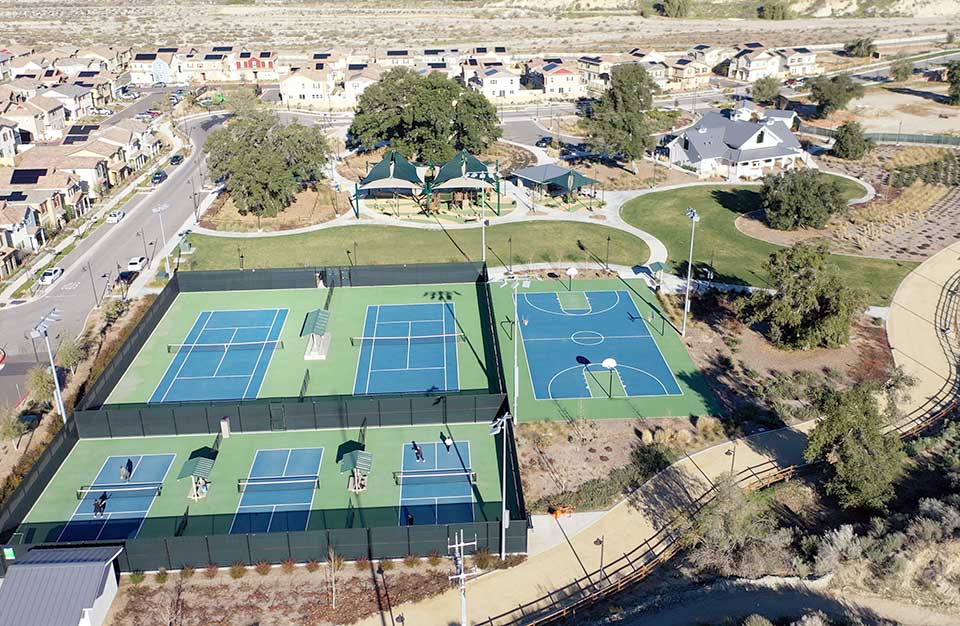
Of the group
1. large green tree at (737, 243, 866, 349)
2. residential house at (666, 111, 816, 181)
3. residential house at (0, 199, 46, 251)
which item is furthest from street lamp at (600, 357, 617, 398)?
residential house at (0, 199, 46, 251)

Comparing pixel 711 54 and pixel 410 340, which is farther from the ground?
pixel 711 54

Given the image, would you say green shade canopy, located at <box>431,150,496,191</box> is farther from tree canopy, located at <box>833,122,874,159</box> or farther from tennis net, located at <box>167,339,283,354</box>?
tree canopy, located at <box>833,122,874,159</box>

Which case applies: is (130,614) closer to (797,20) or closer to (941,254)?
(941,254)

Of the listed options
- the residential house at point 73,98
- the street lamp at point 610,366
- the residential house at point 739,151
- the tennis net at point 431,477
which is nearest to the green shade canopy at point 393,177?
the residential house at point 739,151

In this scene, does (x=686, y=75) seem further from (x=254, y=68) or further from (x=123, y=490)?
(x=123, y=490)

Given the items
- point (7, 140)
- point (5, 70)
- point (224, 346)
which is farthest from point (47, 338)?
point (5, 70)

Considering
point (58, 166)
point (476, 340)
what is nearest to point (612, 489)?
point (476, 340)
